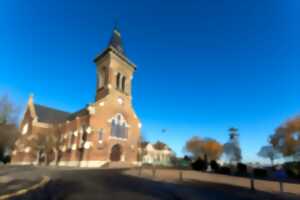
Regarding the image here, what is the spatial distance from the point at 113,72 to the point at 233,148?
61575 mm

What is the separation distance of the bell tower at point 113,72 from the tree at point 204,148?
55.8m

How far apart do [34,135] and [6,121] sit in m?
8.18

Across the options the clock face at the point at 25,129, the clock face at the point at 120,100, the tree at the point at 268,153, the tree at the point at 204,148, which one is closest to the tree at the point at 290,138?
the tree at the point at 268,153

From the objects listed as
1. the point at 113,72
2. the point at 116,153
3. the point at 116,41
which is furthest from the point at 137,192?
the point at 116,41

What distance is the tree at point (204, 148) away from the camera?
276 ft

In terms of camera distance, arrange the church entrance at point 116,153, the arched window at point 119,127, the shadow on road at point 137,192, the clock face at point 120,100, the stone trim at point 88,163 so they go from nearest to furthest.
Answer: the shadow on road at point 137,192, the stone trim at point 88,163, the church entrance at point 116,153, the arched window at point 119,127, the clock face at point 120,100

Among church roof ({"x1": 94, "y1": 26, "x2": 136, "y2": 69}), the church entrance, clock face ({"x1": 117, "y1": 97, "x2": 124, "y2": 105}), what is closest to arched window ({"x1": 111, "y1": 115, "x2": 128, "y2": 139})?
the church entrance

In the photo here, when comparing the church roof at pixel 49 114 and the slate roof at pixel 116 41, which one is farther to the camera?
the church roof at pixel 49 114

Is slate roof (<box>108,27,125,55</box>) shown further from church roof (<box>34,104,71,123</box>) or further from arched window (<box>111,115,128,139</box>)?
church roof (<box>34,104,71,123</box>)

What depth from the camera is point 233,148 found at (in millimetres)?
78125

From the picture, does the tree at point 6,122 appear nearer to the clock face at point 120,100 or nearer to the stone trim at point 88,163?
the stone trim at point 88,163

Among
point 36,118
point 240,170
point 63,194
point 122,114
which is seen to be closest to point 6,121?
point 36,118

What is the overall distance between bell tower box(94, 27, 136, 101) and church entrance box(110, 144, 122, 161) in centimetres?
915

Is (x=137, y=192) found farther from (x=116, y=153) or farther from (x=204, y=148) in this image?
(x=204, y=148)
